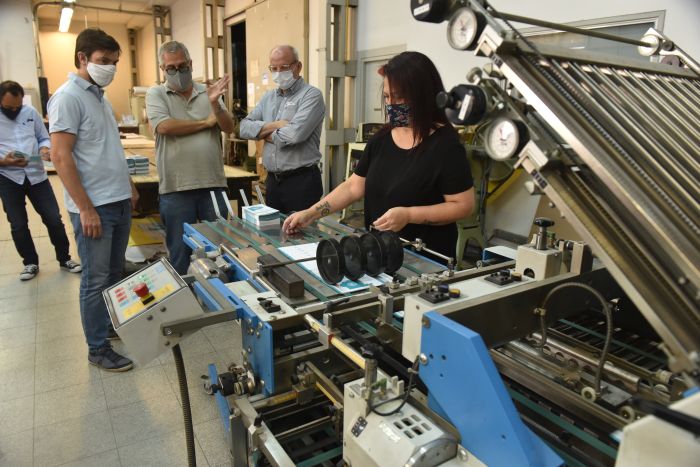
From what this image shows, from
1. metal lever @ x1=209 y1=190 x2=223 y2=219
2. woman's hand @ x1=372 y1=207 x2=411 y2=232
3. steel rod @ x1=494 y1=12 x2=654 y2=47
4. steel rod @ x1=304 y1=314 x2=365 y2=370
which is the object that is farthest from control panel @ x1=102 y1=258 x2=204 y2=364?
metal lever @ x1=209 y1=190 x2=223 y2=219

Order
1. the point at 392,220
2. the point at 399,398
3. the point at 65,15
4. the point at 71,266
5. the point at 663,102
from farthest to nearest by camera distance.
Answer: the point at 65,15 → the point at 71,266 → the point at 392,220 → the point at 663,102 → the point at 399,398

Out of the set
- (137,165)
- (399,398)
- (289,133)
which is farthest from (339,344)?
(137,165)

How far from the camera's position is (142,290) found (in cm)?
113

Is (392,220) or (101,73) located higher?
(101,73)

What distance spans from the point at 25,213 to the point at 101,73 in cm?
197

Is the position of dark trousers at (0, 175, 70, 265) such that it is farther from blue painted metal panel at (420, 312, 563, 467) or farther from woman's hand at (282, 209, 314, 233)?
blue painted metal panel at (420, 312, 563, 467)

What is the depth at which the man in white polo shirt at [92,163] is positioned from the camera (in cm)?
201

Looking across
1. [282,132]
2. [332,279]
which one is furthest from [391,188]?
[282,132]

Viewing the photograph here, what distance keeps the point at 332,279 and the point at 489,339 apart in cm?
54

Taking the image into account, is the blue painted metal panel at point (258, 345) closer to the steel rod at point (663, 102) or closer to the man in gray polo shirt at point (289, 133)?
the steel rod at point (663, 102)

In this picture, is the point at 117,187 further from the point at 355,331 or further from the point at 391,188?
the point at 355,331

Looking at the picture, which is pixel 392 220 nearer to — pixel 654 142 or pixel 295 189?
pixel 654 142

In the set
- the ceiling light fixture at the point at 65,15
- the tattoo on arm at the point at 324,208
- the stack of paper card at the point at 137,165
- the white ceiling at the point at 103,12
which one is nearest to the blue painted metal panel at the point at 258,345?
the tattoo on arm at the point at 324,208

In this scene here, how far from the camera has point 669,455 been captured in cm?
53
